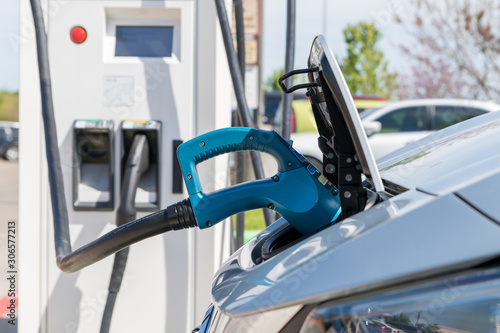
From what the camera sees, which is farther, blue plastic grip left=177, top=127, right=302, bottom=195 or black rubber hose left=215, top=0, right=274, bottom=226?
black rubber hose left=215, top=0, right=274, bottom=226

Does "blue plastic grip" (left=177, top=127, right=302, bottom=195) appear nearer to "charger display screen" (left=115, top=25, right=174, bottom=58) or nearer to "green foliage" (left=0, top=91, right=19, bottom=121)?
"charger display screen" (left=115, top=25, right=174, bottom=58)

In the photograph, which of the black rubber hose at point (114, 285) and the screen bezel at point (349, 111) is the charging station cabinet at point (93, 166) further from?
the screen bezel at point (349, 111)

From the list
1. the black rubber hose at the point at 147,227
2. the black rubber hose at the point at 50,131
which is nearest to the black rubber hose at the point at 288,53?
the black rubber hose at the point at 50,131

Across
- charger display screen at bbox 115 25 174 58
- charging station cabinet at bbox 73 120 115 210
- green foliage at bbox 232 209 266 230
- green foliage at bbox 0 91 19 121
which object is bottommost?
green foliage at bbox 232 209 266 230

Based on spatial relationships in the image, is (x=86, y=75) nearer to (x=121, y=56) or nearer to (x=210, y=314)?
(x=121, y=56)

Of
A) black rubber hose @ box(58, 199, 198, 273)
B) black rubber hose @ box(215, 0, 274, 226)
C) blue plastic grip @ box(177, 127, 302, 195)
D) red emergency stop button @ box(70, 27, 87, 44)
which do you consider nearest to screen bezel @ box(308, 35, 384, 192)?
blue plastic grip @ box(177, 127, 302, 195)

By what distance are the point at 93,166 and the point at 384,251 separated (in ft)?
6.42

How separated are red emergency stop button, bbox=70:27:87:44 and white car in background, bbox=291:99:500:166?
706cm

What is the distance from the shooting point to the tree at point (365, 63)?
23.3 meters

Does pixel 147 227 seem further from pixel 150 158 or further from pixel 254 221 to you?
pixel 254 221

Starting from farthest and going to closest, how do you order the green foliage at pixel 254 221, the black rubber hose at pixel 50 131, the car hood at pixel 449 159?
the green foliage at pixel 254 221, the black rubber hose at pixel 50 131, the car hood at pixel 449 159

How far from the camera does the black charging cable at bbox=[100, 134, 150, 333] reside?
250cm

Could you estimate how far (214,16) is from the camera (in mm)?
2602

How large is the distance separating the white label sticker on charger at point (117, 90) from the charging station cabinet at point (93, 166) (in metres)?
0.10
